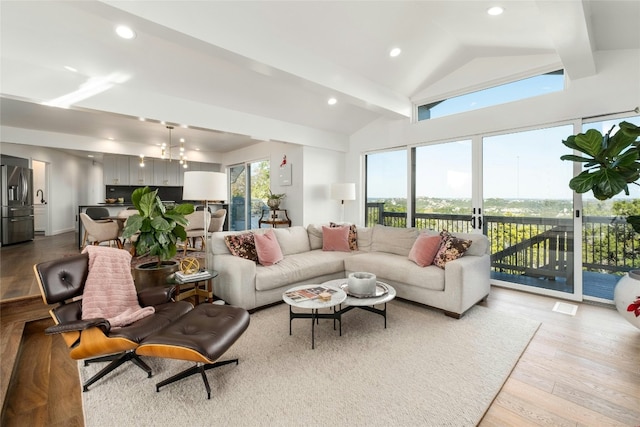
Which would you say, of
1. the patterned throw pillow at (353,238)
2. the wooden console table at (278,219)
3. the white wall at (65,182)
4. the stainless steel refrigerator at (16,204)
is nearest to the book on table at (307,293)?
the patterned throw pillow at (353,238)

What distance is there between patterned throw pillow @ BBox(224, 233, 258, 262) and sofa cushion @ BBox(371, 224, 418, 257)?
172cm

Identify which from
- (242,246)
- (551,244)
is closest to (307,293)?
(242,246)

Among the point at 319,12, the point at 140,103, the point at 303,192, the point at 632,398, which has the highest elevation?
the point at 319,12

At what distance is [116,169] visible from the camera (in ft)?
24.5

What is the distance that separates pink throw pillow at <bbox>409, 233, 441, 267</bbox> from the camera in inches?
A: 130

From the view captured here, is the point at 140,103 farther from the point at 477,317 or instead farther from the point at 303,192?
the point at 477,317

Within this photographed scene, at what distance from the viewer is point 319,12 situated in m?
2.85

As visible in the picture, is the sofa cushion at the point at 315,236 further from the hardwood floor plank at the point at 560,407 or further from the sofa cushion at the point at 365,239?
the hardwood floor plank at the point at 560,407

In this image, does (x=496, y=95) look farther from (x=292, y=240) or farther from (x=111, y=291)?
(x=111, y=291)

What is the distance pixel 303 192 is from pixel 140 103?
114 inches

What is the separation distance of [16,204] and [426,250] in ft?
26.3

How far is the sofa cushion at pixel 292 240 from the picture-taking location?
402cm

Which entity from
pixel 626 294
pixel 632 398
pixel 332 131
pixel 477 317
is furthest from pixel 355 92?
pixel 632 398

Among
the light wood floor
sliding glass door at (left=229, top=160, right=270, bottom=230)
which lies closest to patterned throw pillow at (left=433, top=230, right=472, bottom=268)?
the light wood floor
